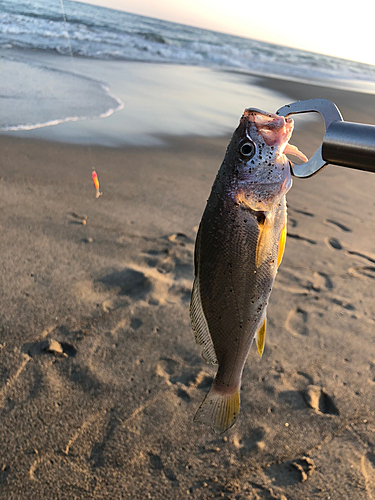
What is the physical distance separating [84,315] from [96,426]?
3.70ft

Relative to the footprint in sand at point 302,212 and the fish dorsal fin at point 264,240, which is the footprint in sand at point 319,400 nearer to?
the fish dorsal fin at point 264,240

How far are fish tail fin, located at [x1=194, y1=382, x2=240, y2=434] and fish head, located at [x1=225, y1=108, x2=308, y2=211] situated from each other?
887mm

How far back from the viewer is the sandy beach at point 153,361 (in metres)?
2.55

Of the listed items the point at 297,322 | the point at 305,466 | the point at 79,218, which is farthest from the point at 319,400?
the point at 79,218

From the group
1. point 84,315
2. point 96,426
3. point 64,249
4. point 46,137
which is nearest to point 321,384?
point 96,426

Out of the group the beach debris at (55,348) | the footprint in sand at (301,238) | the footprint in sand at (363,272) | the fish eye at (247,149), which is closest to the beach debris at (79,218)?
the beach debris at (55,348)

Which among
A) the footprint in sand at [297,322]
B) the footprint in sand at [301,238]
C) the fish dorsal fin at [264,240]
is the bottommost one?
the footprint in sand at [297,322]

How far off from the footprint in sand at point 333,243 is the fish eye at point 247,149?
4.10 m

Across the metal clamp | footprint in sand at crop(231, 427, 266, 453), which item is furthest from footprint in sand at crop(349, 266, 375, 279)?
the metal clamp

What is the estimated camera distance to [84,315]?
363 centimetres

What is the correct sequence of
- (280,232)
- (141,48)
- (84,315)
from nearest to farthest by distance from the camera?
(280,232) < (84,315) < (141,48)

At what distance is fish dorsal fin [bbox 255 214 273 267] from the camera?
1477mm

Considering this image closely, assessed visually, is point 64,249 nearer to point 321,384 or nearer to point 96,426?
point 96,426

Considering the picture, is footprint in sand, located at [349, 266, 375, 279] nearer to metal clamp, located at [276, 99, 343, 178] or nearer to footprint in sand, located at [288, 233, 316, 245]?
footprint in sand, located at [288, 233, 316, 245]
